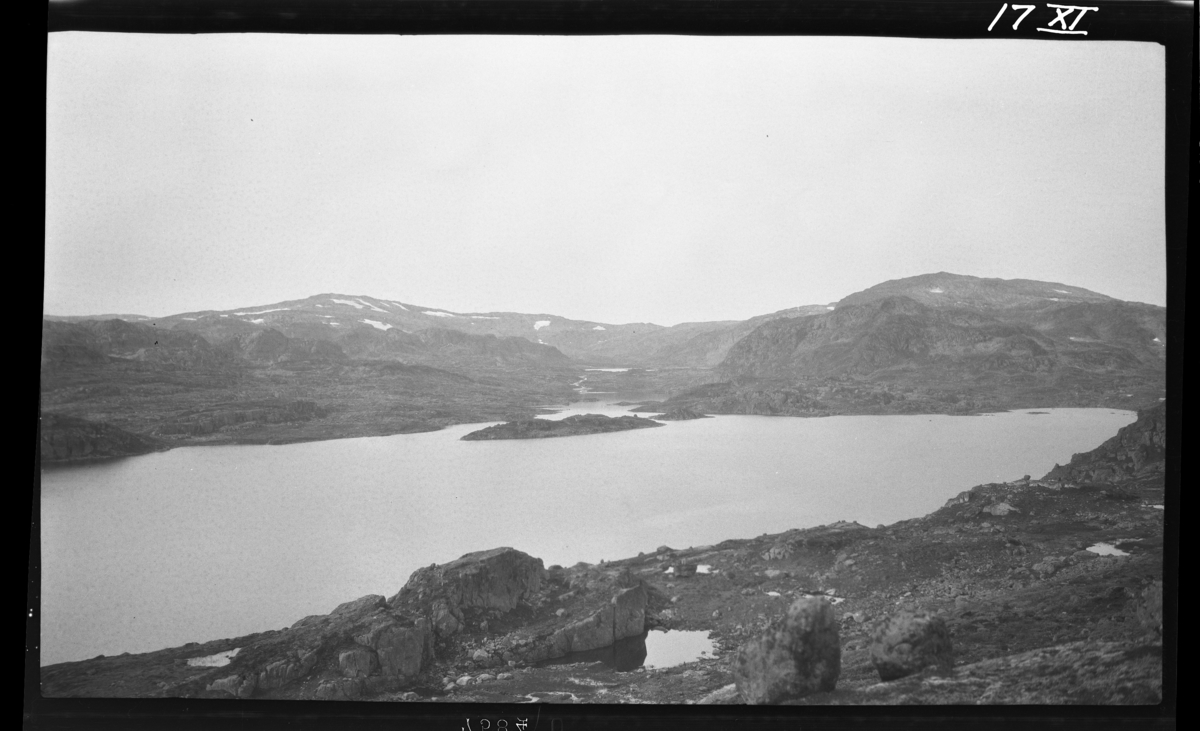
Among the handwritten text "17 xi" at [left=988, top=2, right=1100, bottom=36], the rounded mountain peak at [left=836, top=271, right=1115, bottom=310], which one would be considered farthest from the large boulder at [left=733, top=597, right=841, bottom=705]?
the handwritten text "17 xi" at [left=988, top=2, right=1100, bottom=36]

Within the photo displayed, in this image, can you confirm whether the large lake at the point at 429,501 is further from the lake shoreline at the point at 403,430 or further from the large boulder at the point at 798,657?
the large boulder at the point at 798,657

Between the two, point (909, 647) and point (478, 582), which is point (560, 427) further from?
point (909, 647)

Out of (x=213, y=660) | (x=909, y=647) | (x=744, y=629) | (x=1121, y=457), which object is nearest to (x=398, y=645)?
(x=213, y=660)

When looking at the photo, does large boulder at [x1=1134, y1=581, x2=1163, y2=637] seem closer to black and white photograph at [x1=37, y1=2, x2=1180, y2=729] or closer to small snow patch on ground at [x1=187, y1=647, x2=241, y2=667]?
black and white photograph at [x1=37, y1=2, x2=1180, y2=729]

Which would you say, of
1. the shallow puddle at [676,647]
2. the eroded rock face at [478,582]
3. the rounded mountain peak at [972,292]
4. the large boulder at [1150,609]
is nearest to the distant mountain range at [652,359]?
the rounded mountain peak at [972,292]

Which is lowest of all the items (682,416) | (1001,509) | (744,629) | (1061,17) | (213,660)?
(213,660)
